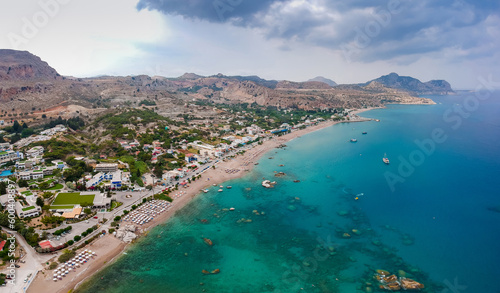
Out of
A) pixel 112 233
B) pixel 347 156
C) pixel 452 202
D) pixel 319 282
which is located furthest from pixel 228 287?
pixel 347 156

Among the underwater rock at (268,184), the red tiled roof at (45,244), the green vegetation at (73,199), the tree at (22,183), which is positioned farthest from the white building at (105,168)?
the underwater rock at (268,184)

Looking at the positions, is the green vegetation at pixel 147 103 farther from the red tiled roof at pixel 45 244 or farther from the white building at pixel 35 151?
the red tiled roof at pixel 45 244

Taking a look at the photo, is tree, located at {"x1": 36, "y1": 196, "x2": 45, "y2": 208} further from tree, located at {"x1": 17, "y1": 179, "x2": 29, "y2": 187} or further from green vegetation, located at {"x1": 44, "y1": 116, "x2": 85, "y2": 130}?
green vegetation, located at {"x1": 44, "y1": 116, "x2": 85, "y2": 130}

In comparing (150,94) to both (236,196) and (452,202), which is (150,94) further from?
(452,202)

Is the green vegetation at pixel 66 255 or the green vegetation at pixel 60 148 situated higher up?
the green vegetation at pixel 60 148

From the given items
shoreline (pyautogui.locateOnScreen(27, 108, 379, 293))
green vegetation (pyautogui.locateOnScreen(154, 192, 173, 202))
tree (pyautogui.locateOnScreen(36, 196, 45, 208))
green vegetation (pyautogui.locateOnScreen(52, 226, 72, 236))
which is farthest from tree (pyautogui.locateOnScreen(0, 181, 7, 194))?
green vegetation (pyautogui.locateOnScreen(154, 192, 173, 202))

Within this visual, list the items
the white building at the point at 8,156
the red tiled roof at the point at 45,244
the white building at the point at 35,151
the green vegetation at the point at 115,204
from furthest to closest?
the white building at the point at 35,151
the white building at the point at 8,156
the green vegetation at the point at 115,204
the red tiled roof at the point at 45,244

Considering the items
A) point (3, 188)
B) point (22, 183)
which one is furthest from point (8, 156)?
point (3, 188)

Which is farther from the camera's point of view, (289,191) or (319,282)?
(289,191)

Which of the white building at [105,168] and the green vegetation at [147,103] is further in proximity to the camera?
the green vegetation at [147,103]
